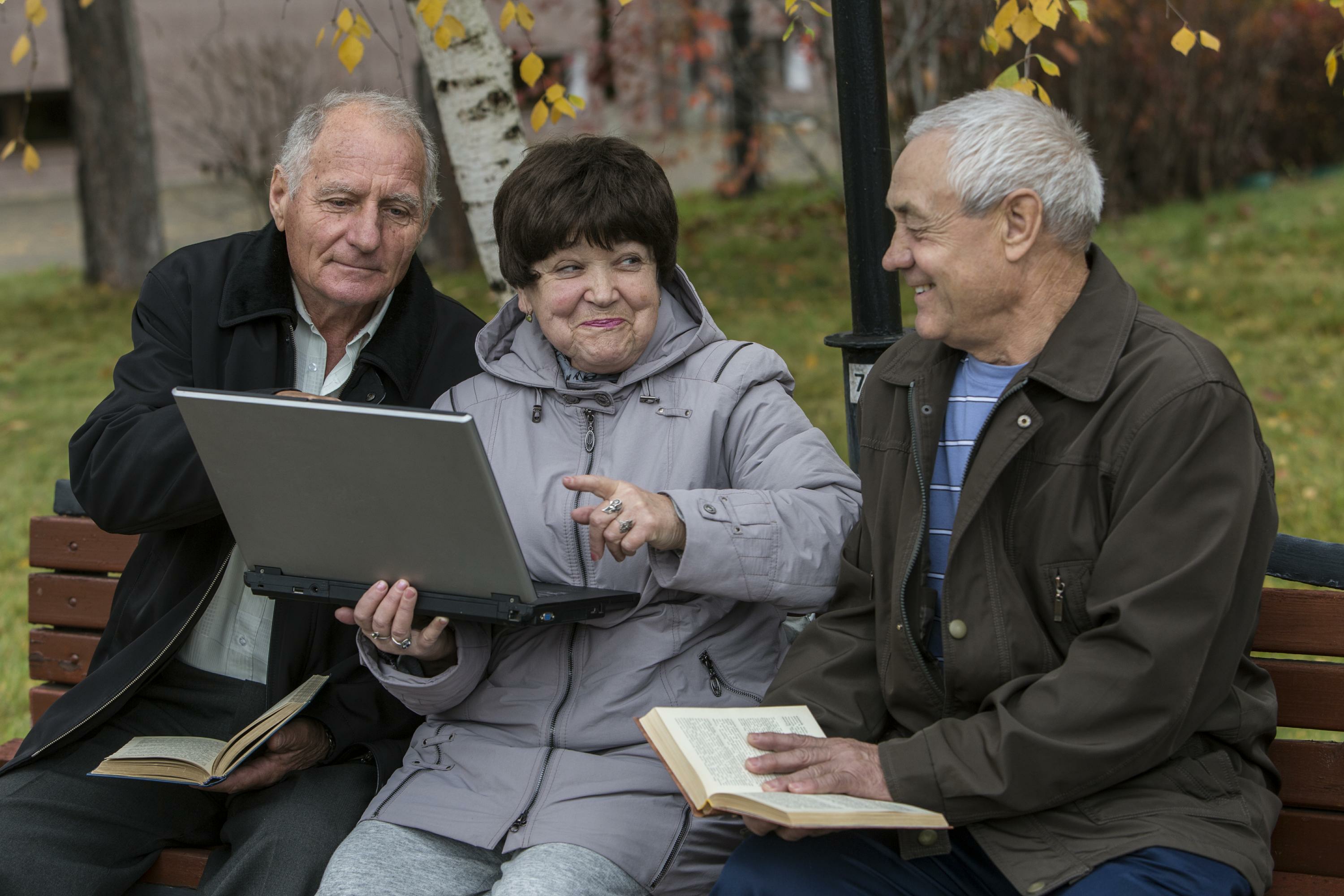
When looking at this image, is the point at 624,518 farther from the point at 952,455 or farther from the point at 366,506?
the point at 952,455

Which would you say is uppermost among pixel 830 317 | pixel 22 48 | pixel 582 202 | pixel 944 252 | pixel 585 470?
pixel 22 48

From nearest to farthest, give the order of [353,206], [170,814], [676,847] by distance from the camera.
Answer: [676,847], [170,814], [353,206]

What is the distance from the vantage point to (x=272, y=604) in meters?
3.10

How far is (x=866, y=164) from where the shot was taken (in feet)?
10.1

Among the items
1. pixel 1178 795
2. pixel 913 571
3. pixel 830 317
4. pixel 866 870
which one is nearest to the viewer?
pixel 1178 795

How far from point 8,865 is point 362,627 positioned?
0.93 metres

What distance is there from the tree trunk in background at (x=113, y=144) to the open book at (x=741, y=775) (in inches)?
420

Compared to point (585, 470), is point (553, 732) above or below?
below

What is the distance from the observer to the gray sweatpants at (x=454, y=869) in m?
2.44

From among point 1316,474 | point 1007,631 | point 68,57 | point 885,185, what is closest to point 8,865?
point 1007,631

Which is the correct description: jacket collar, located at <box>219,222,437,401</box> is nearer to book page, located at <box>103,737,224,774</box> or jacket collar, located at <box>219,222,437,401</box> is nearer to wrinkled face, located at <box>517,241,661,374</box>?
wrinkled face, located at <box>517,241,661,374</box>

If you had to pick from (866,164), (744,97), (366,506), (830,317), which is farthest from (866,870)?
(744,97)

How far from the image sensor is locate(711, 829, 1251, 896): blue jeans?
2.34 m

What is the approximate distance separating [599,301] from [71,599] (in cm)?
177
